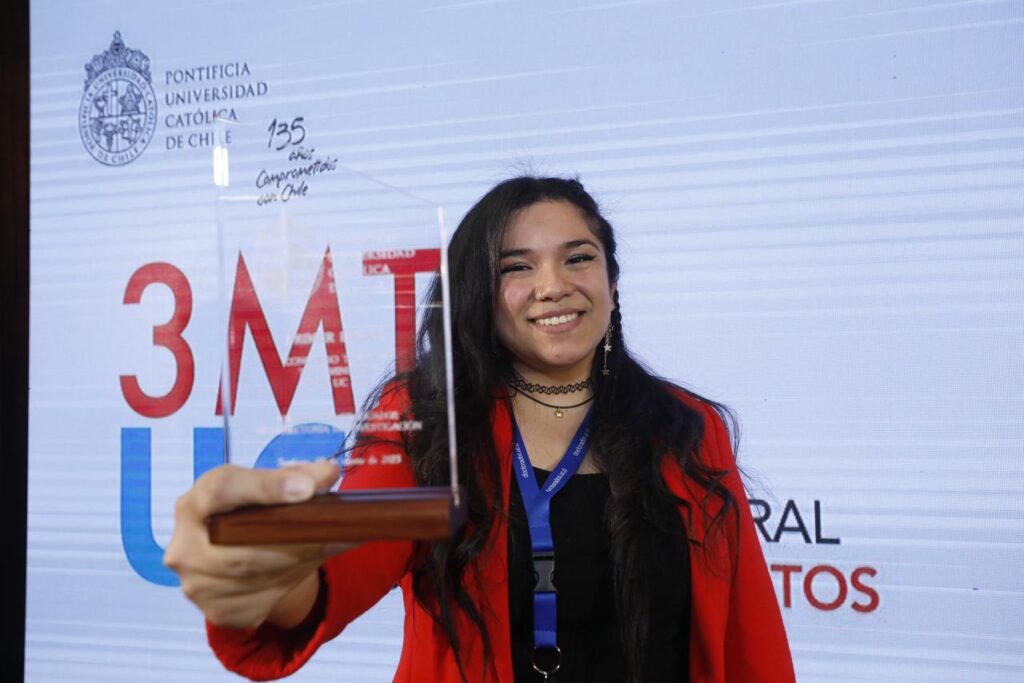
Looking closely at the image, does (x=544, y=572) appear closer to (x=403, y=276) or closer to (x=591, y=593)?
(x=591, y=593)

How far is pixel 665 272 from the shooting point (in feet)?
6.41

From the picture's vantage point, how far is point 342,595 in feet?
3.05

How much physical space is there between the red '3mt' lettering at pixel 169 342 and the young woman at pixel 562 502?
1132mm

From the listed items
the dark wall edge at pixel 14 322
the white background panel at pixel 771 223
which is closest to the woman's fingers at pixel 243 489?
the white background panel at pixel 771 223

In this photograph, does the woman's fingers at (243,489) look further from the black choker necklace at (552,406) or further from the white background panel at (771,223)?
the white background panel at (771,223)

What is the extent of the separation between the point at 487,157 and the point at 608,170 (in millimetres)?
280

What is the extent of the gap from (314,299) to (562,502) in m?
0.50

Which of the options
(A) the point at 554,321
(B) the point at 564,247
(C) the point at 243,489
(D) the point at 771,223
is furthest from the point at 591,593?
(D) the point at 771,223

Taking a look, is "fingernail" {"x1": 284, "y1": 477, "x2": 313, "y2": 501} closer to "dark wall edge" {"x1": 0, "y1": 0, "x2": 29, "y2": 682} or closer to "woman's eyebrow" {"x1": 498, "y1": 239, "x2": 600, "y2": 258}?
"woman's eyebrow" {"x1": 498, "y1": 239, "x2": 600, "y2": 258}

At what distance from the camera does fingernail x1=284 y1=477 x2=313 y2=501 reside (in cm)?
73

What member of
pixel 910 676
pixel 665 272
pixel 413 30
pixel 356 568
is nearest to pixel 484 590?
→ pixel 356 568

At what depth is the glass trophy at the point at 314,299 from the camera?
32.5 inches

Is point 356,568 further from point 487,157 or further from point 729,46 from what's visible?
point 729,46

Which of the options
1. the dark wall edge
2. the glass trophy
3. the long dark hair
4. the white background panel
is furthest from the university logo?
the glass trophy
